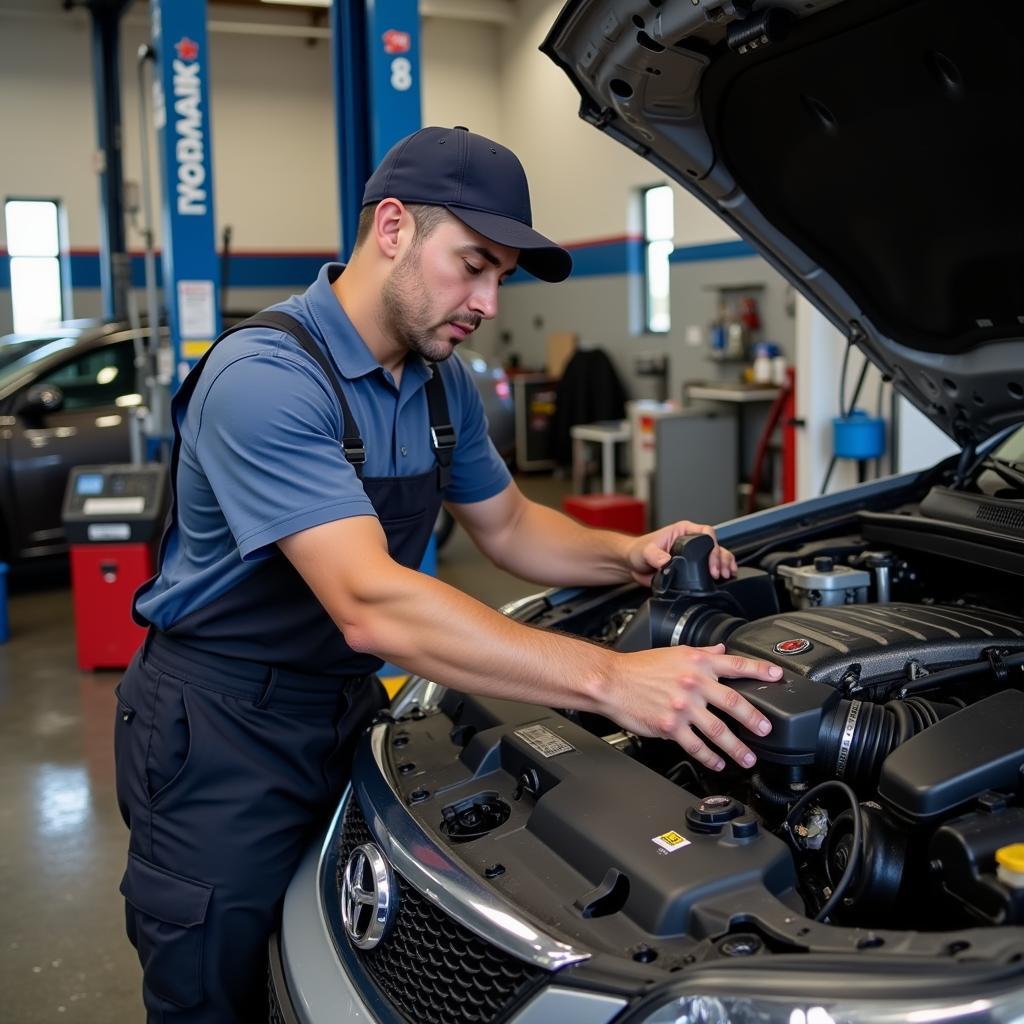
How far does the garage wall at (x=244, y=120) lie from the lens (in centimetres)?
1089

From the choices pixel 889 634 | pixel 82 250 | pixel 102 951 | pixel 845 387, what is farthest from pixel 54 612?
pixel 82 250

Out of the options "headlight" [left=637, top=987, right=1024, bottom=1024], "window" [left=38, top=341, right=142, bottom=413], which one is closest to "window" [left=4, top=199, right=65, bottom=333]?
"window" [left=38, top=341, right=142, bottom=413]

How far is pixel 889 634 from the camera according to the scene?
4.80ft

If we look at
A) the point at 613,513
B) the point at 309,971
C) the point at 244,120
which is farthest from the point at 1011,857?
the point at 244,120

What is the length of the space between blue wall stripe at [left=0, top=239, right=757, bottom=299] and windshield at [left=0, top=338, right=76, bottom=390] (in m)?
3.59

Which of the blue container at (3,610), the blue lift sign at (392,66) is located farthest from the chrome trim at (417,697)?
the blue container at (3,610)

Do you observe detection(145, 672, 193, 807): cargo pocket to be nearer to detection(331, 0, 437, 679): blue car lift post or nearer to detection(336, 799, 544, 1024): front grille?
detection(336, 799, 544, 1024): front grille

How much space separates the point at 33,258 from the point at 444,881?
37.2 ft

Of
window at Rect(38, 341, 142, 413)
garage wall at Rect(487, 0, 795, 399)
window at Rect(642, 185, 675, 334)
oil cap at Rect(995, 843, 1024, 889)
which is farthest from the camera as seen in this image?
window at Rect(642, 185, 675, 334)

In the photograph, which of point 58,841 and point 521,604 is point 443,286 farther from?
point 58,841

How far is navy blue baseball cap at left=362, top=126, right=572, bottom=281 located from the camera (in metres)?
1.50

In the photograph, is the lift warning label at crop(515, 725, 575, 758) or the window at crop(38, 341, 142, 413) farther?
the window at crop(38, 341, 142, 413)

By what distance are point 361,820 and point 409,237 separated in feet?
2.50

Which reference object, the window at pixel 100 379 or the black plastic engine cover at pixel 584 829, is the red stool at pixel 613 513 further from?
the black plastic engine cover at pixel 584 829
